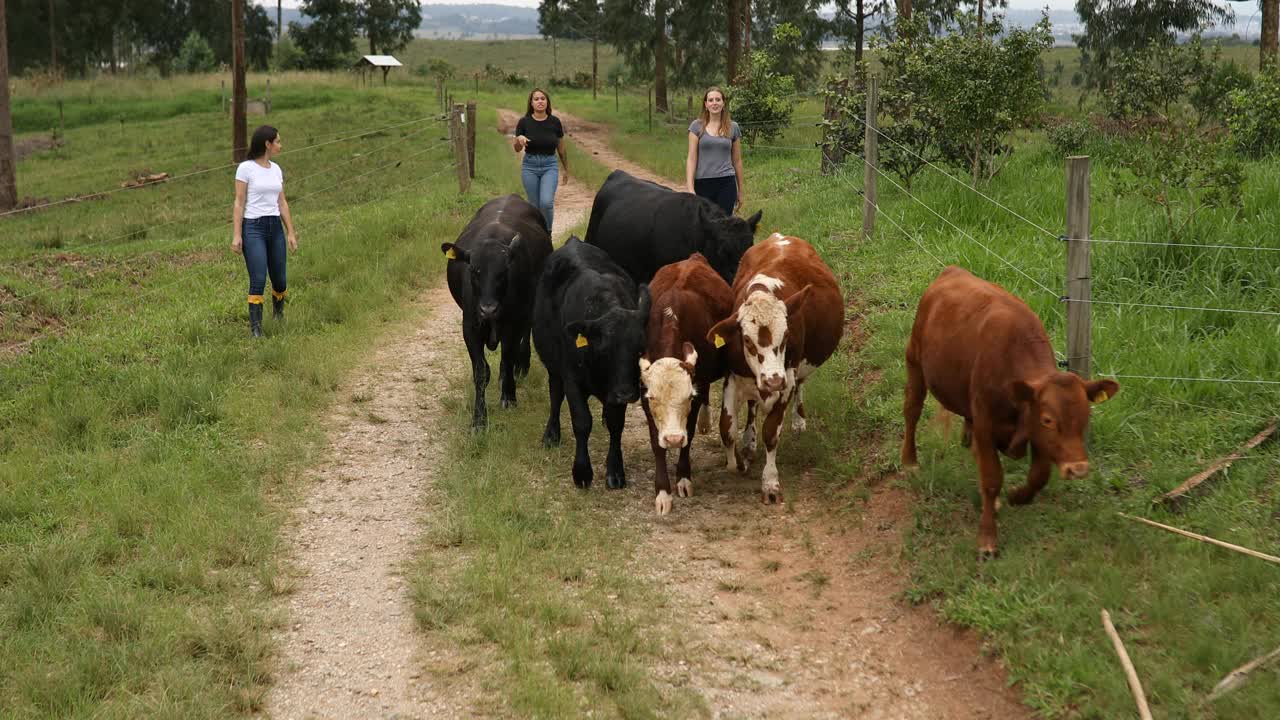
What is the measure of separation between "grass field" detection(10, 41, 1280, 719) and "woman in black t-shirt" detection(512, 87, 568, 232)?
1.97 m

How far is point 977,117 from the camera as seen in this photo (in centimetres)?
1212

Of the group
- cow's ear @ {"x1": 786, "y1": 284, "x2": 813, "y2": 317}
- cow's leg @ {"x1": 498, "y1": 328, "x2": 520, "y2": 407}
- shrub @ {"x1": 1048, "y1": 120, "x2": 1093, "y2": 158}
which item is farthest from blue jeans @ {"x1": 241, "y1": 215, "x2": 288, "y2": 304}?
shrub @ {"x1": 1048, "y1": 120, "x2": 1093, "y2": 158}

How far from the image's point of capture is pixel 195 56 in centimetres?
6688

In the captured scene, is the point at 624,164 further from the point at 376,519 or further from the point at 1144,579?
the point at 1144,579

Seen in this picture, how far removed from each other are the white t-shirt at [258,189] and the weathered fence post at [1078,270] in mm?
6658

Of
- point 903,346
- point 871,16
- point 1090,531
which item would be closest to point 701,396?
point 903,346

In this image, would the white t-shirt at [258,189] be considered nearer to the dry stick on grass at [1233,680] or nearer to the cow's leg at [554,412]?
the cow's leg at [554,412]

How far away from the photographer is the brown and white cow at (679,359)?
623cm

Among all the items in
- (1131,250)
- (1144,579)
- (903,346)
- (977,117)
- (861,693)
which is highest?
(977,117)

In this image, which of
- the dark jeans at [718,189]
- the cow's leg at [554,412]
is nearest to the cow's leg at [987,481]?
the cow's leg at [554,412]

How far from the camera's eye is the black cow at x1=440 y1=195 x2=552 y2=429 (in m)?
7.80

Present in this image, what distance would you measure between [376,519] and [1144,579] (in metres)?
4.18

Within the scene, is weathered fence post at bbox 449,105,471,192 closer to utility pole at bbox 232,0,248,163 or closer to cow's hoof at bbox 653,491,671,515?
utility pole at bbox 232,0,248,163

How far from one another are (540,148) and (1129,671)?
837 centimetres
